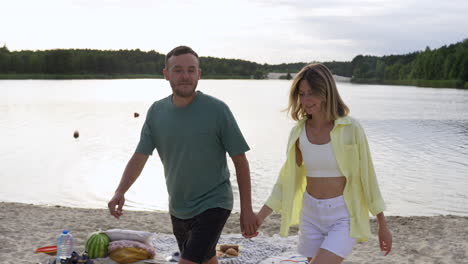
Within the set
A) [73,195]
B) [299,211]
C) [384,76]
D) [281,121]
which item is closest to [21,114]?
[281,121]

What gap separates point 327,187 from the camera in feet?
13.0

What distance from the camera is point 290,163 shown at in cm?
412

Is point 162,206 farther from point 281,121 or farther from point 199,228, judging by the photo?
point 281,121

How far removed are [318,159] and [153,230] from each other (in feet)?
17.7

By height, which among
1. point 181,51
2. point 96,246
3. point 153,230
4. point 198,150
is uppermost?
point 181,51

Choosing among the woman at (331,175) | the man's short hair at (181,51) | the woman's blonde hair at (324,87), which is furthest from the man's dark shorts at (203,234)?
the man's short hair at (181,51)

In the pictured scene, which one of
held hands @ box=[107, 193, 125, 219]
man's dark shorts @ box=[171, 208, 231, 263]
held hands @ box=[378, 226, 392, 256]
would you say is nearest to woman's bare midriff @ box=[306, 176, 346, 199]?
held hands @ box=[378, 226, 392, 256]

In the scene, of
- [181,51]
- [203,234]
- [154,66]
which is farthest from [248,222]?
[154,66]

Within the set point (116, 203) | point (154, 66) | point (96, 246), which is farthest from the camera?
point (154, 66)

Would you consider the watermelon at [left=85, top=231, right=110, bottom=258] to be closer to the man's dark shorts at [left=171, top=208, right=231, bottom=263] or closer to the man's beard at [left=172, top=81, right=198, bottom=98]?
the man's dark shorts at [left=171, top=208, right=231, bottom=263]

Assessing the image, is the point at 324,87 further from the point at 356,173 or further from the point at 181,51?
the point at 181,51

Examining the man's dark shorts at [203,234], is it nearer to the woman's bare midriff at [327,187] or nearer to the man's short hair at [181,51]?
the woman's bare midriff at [327,187]

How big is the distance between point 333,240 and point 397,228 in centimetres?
587

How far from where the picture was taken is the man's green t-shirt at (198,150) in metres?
3.95
